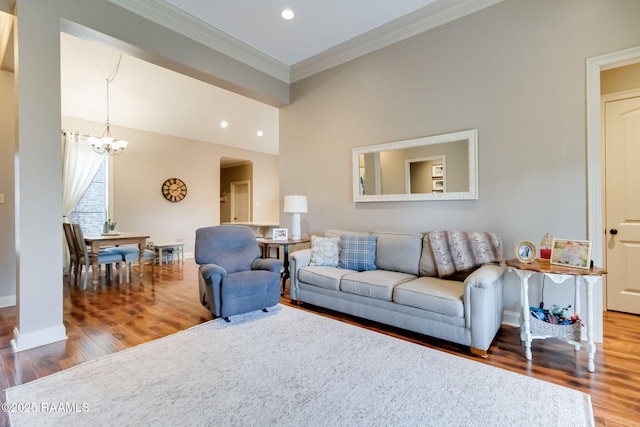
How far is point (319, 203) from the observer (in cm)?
446

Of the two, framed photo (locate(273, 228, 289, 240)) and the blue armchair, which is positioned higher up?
framed photo (locate(273, 228, 289, 240))

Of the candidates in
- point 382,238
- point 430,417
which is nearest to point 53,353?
point 430,417

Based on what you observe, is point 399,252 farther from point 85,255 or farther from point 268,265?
point 85,255

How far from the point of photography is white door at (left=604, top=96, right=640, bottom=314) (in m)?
3.07

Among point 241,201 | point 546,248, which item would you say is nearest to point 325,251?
point 546,248

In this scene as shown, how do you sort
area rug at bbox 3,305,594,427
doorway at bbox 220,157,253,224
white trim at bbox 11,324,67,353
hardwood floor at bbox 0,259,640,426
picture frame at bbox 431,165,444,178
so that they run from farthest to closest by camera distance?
doorway at bbox 220,157,253,224 < picture frame at bbox 431,165,444,178 < white trim at bbox 11,324,67,353 < hardwood floor at bbox 0,259,640,426 < area rug at bbox 3,305,594,427

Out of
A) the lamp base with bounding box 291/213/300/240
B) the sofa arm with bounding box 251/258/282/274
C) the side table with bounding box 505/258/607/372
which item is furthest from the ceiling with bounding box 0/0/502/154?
the sofa arm with bounding box 251/258/282/274

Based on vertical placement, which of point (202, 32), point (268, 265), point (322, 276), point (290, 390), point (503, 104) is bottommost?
point (290, 390)

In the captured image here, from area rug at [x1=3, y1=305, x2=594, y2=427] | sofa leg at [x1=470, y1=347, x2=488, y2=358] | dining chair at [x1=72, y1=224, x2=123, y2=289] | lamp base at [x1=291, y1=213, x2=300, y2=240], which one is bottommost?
area rug at [x1=3, y1=305, x2=594, y2=427]

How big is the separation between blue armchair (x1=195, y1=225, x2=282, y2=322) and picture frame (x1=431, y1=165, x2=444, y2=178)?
79.4 inches

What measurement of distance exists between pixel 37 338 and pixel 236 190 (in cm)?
749

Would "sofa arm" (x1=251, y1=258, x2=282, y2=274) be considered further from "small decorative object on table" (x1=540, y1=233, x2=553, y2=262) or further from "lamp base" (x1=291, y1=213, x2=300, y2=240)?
"small decorative object on table" (x1=540, y1=233, x2=553, y2=262)

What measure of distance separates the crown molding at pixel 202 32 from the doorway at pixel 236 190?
468 centimetres

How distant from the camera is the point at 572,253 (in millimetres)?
2242
